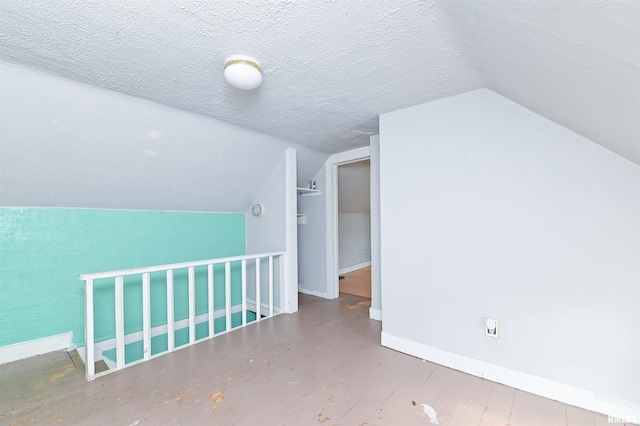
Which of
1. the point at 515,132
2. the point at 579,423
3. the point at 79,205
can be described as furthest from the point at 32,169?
the point at 579,423

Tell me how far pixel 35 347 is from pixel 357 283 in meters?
3.69

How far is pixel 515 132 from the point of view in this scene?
1690 millimetres

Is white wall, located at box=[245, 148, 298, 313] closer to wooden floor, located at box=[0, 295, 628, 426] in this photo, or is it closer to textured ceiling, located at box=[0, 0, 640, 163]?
wooden floor, located at box=[0, 295, 628, 426]

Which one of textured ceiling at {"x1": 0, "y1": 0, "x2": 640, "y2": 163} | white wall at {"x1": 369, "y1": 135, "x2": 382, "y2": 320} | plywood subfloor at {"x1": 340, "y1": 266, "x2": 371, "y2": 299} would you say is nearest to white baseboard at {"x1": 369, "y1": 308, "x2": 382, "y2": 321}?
white wall at {"x1": 369, "y1": 135, "x2": 382, "y2": 320}

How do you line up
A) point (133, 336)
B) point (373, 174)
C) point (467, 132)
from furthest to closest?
1. point (373, 174)
2. point (133, 336)
3. point (467, 132)

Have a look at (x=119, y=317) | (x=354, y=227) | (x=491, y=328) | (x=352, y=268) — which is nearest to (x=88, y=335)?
(x=119, y=317)

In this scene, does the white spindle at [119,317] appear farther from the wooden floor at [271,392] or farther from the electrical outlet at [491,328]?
the electrical outlet at [491,328]

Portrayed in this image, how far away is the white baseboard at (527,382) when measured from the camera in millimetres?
1401

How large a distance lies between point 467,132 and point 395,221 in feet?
2.69

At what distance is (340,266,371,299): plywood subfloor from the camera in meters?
A: 3.87

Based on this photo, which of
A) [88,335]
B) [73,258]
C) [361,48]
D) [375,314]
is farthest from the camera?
[375,314]

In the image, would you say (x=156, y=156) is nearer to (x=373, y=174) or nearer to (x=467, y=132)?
(x=373, y=174)

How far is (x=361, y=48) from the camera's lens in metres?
1.38

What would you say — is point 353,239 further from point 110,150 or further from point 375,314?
point 110,150
